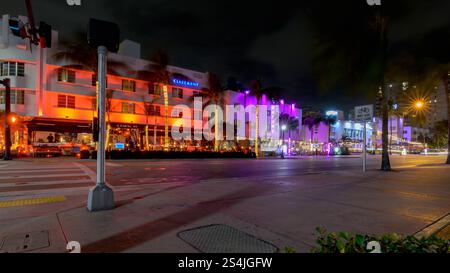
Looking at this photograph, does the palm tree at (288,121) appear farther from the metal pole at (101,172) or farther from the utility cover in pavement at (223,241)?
the utility cover in pavement at (223,241)

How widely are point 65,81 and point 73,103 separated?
2522 millimetres

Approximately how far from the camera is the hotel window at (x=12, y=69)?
27234 mm

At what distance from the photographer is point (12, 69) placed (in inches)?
1077

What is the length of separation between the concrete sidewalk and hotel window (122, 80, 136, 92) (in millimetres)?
28770

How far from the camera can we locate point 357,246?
100 inches

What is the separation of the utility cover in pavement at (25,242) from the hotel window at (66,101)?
29744 mm

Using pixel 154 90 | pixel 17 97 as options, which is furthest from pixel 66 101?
pixel 154 90

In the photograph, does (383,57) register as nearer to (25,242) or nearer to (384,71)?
(384,71)

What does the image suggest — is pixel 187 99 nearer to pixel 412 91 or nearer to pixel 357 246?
pixel 412 91

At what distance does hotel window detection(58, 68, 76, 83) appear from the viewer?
97.0ft

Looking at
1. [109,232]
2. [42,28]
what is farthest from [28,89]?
[109,232]

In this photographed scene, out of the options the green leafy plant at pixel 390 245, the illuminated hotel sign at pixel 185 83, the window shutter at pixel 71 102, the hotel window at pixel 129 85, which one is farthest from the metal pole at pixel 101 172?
the illuminated hotel sign at pixel 185 83

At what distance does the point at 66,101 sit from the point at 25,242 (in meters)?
30.5

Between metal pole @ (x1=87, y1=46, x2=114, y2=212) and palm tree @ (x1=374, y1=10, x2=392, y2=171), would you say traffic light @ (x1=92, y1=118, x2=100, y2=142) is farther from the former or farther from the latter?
palm tree @ (x1=374, y1=10, x2=392, y2=171)
